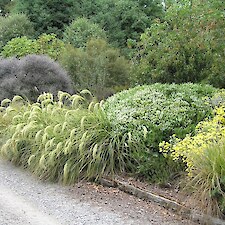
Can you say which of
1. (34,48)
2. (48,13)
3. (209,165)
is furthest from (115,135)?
(48,13)

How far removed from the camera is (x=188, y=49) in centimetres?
870

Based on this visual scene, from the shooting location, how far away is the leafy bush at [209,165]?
4594 millimetres

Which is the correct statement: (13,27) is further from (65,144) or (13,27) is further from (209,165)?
(209,165)

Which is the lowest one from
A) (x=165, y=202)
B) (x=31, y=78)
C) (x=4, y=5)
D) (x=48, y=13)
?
(x=165, y=202)

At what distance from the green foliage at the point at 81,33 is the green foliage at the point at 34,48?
77 centimetres

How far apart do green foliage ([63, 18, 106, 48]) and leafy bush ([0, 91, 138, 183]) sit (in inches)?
289

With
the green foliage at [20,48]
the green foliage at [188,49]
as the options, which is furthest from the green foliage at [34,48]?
the green foliage at [188,49]

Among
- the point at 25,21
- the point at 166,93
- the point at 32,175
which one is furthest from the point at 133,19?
the point at 32,175

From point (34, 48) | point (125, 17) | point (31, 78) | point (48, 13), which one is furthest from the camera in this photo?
point (48, 13)

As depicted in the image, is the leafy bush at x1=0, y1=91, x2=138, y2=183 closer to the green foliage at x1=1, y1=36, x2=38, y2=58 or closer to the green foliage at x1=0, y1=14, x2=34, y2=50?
the green foliage at x1=1, y1=36, x2=38, y2=58

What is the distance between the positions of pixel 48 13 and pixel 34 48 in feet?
14.9

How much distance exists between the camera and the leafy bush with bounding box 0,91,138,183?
6.14 metres

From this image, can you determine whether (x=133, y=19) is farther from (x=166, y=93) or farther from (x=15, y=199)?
(x=15, y=199)

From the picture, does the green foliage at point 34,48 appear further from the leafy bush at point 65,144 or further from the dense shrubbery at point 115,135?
the dense shrubbery at point 115,135
